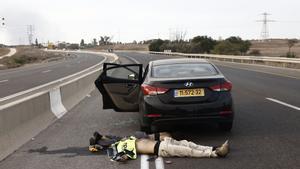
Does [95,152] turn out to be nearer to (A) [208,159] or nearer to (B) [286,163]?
(A) [208,159]

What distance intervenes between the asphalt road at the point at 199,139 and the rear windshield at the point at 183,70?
109 cm

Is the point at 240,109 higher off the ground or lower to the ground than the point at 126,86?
lower

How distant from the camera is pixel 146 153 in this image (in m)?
7.09

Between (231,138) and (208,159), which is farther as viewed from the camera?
(231,138)

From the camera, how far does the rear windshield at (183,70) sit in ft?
28.0

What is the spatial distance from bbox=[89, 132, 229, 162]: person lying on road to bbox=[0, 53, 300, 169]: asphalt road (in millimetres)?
139

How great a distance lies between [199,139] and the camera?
8109mm

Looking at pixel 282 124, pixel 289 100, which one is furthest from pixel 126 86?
pixel 289 100

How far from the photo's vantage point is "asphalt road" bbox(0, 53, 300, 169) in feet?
21.2

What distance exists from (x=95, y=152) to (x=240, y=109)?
17.8 ft

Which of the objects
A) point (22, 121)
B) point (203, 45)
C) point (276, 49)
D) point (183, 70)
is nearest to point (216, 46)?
point (203, 45)

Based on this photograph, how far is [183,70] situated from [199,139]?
1.38 metres

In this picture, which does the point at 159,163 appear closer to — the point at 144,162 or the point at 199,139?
the point at 144,162

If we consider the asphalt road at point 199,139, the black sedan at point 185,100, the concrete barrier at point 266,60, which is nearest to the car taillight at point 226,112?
the black sedan at point 185,100
